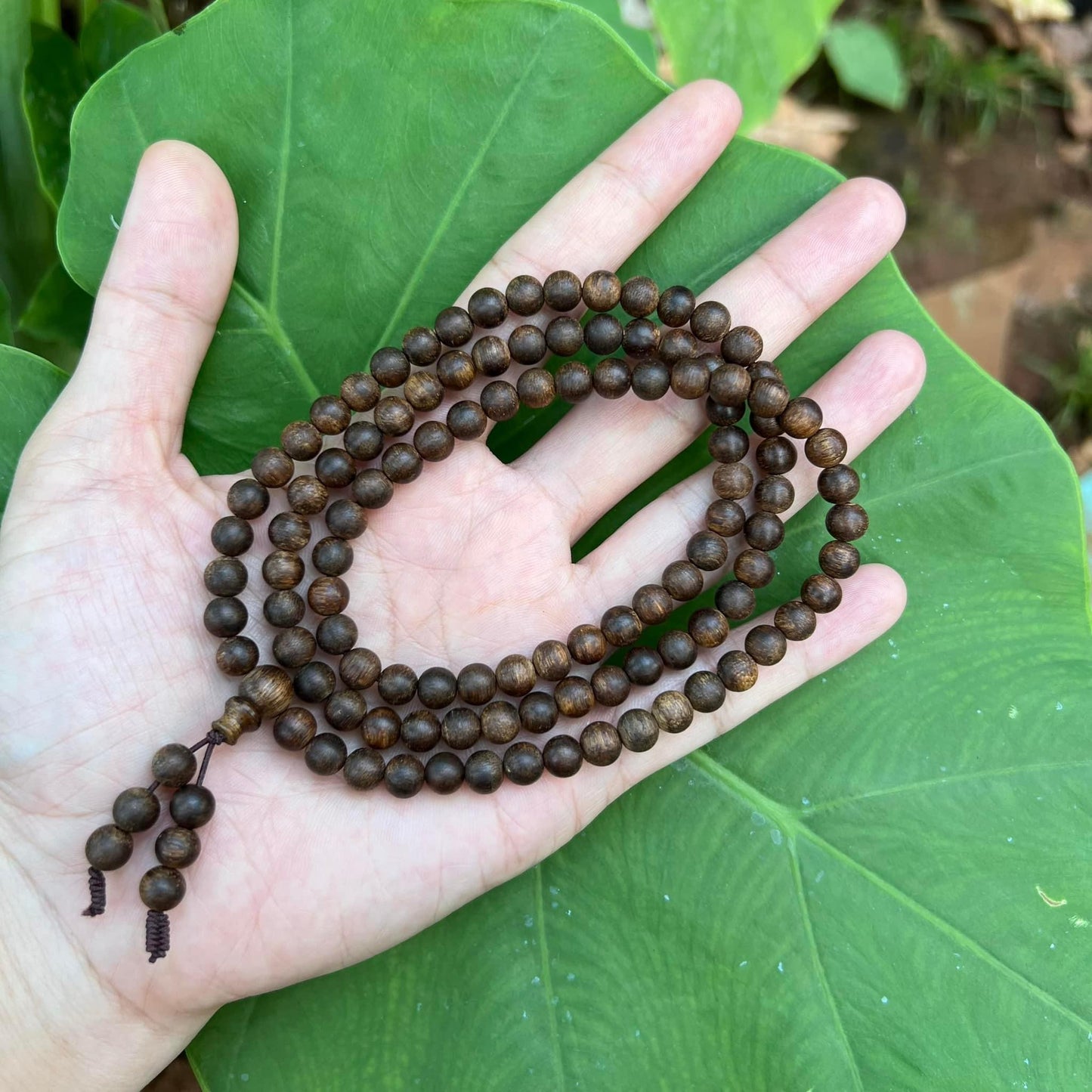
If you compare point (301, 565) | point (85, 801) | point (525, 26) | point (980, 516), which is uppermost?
point (525, 26)

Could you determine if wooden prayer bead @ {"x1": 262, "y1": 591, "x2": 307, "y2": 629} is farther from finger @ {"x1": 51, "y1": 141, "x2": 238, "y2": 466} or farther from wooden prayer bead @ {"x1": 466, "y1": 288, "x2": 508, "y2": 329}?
wooden prayer bead @ {"x1": 466, "y1": 288, "x2": 508, "y2": 329}

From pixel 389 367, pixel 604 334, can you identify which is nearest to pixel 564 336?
pixel 604 334

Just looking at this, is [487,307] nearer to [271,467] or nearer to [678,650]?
[271,467]

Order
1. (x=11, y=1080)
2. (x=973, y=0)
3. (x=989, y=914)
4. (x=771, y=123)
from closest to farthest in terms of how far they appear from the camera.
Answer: (x=11, y=1080), (x=989, y=914), (x=771, y=123), (x=973, y=0)

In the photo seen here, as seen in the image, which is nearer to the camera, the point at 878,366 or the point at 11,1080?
the point at 11,1080

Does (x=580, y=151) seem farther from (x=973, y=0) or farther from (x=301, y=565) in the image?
(x=973, y=0)

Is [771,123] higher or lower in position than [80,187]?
higher

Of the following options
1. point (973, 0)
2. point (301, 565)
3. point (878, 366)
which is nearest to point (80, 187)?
point (301, 565)

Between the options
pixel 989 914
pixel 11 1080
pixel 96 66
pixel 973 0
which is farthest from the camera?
pixel 973 0
